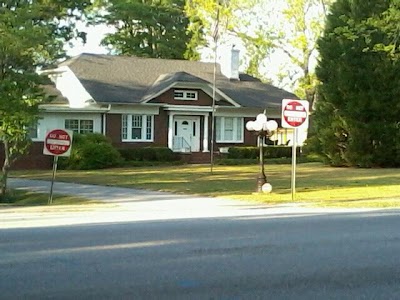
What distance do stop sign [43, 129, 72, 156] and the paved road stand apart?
257 inches

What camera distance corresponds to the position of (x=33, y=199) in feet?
81.3

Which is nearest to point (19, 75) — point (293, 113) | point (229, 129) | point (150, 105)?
point (293, 113)

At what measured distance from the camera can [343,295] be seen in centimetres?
820

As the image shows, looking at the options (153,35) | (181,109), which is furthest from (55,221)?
(153,35)

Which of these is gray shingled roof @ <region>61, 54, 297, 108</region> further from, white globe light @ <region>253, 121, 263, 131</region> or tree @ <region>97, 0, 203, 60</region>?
white globe light @ <region>253, 121, 263, 131</region>

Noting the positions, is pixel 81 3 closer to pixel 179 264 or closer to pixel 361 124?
pixel 361 124

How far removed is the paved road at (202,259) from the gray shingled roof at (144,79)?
30.4 meters

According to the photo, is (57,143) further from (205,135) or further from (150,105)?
(205,135)

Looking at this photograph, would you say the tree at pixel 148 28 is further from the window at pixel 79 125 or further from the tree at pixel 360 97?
the tree at pixel 360 97

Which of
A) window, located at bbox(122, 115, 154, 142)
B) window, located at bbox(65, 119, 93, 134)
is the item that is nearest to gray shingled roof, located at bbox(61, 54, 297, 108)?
window, located at bbox(122, 115, 154, 142)

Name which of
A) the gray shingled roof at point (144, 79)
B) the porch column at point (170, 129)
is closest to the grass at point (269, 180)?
the porch column at point (170, 129)

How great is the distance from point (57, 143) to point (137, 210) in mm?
4139

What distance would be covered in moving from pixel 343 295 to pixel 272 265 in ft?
6.22

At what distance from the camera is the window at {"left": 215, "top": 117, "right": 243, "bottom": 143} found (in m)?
49.5
